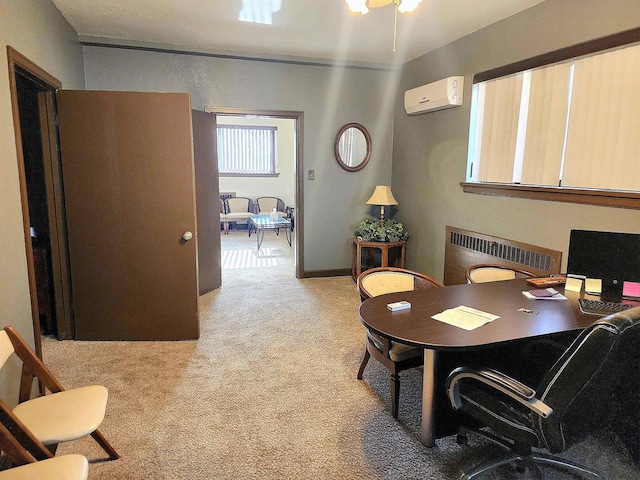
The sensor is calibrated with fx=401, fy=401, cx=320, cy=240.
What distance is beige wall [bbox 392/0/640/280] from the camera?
8.43 feet

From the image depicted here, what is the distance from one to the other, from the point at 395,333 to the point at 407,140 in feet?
11.3

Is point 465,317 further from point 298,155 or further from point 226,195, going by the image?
point 226,195

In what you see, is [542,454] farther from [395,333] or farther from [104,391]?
[104,391]

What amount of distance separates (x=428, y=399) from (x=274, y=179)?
776 cm

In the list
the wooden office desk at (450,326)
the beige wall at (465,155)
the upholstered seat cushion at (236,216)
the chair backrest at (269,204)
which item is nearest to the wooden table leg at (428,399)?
the wooden office desk at (450,326)

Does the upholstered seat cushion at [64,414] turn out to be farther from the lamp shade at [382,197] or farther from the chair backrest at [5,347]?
the lamp shade at [382,197]

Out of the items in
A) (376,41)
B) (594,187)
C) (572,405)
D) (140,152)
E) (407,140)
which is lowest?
(572,405)

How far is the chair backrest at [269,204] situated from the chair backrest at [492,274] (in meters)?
6.42

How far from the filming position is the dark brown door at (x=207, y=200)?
13.7 ft

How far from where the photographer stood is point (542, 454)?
1.87 metres

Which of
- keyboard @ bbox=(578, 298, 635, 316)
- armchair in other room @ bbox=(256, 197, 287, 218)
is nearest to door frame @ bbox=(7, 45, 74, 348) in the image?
keyboard @ bbox=(578, 298, 635, 316)

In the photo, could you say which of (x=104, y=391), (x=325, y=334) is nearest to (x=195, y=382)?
(x=104, y=391)

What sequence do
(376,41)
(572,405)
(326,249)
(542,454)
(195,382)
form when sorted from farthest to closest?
(326,249) → (376,41) → (195,382) → (542,454) → (572,405)

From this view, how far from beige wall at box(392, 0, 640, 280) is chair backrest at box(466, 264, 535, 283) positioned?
333 millimetres
